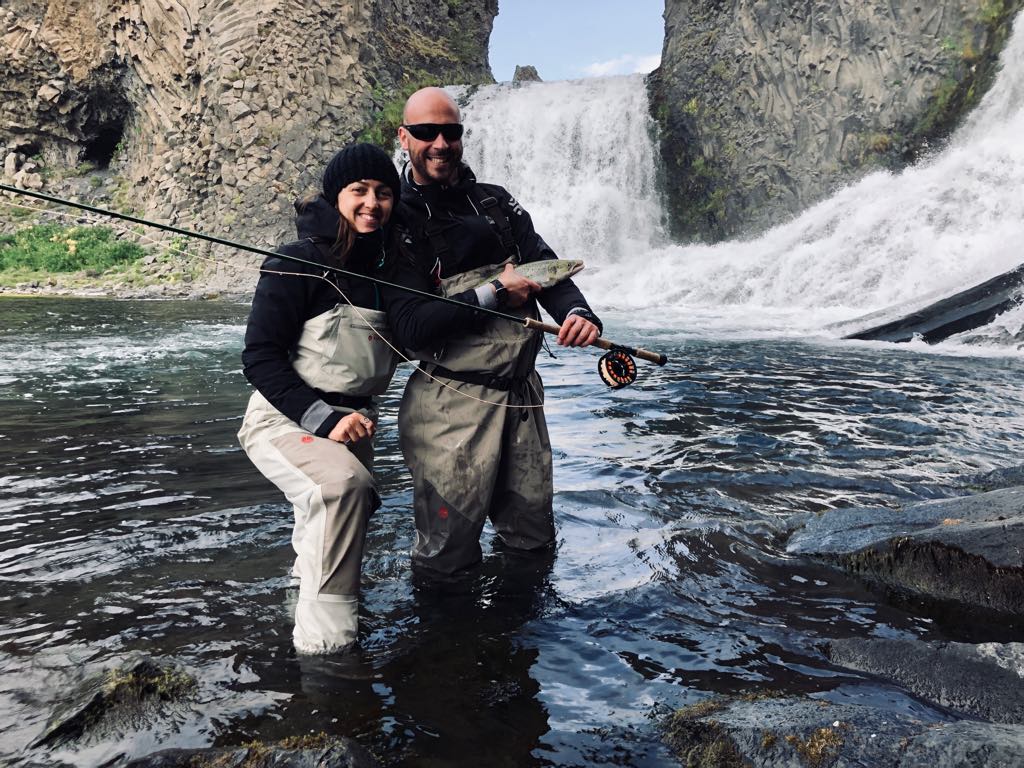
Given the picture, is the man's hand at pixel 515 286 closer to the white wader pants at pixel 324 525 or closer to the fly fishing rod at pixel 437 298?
the fly fishing rod at pixel 437 298

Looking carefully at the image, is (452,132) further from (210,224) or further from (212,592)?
(210,224)

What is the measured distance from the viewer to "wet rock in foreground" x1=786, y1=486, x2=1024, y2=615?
374 centimetres

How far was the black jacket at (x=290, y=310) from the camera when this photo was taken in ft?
10.8

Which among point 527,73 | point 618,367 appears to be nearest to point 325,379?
point 618,367

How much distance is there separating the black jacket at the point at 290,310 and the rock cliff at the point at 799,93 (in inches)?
849

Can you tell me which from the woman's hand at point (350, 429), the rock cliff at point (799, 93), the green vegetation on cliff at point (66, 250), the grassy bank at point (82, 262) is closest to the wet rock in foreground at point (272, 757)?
the woman's hand at point (350, 429)

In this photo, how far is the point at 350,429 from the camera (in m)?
3.26

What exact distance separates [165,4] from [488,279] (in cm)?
3390

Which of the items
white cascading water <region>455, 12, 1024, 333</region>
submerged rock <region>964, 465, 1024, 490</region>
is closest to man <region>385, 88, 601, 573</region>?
submerged rock <region>964, 465, 1024, 490</region>

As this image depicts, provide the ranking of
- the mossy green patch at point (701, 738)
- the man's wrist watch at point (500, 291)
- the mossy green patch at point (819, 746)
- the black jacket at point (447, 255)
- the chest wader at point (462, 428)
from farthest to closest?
the chest wader at point (462, 428) < the man's wrist watch at point (500, 291) < the black jacket at point (447, 255) < the mossy green patch at point (701, 738) < the mossy green patch at point (819, 746)

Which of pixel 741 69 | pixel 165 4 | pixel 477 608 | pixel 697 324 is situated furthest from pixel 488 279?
pixel 165 4

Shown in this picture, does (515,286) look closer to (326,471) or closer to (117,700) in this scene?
(326,471)

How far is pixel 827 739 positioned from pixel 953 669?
0.92 m

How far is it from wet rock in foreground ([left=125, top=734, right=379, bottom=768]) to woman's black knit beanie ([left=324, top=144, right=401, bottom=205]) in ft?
7.00
